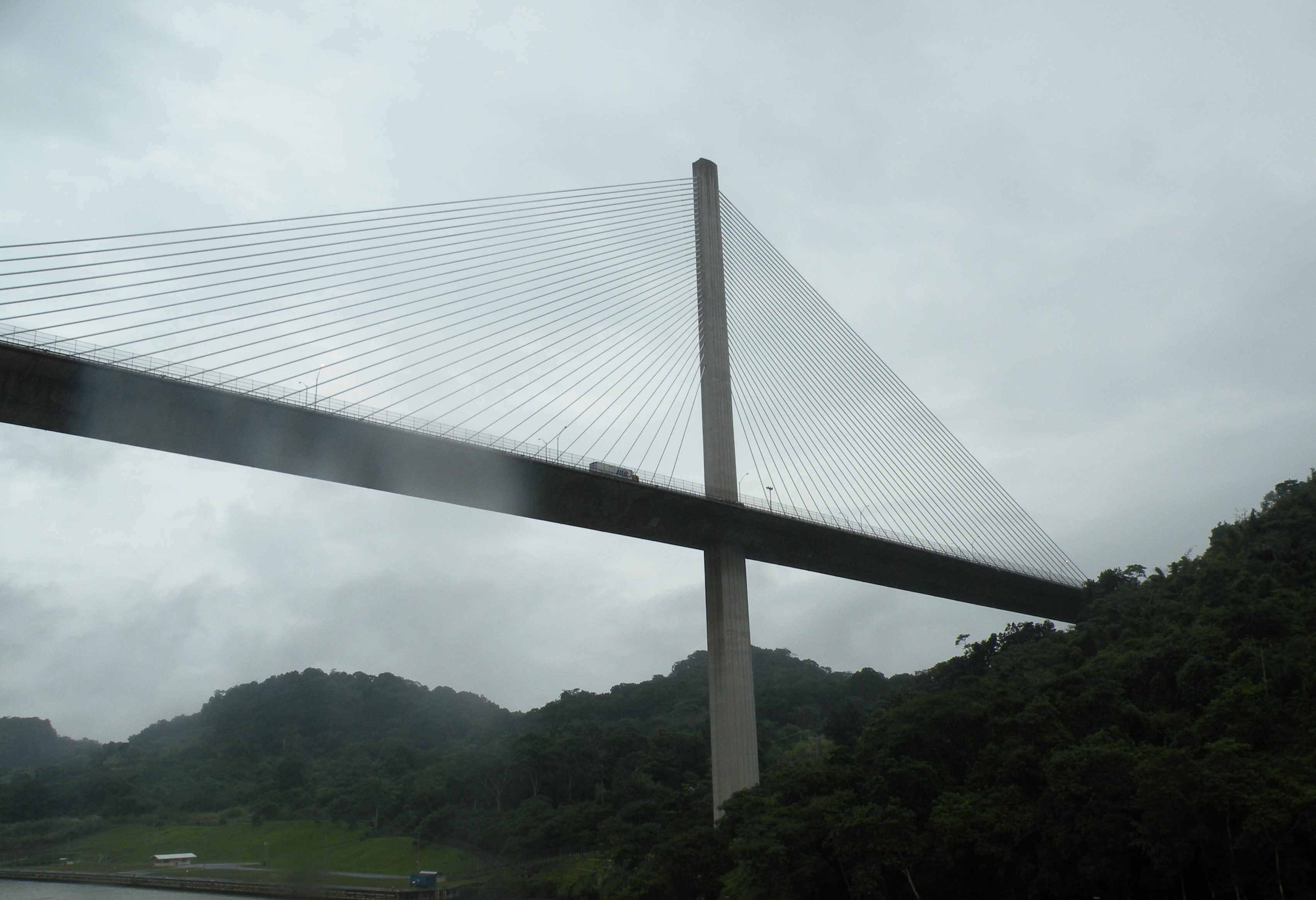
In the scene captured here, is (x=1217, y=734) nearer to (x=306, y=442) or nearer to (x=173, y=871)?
(x=306, y=442)

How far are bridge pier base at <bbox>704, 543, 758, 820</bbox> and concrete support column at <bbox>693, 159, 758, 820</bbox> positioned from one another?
2 centimetres

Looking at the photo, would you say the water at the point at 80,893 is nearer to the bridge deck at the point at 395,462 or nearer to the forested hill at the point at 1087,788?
the bridge deck at the point at 395,462

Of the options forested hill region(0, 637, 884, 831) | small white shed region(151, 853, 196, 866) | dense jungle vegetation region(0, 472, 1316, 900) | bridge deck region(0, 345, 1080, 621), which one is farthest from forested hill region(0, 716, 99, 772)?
bridge deck region(0, 345, 1080, 621)

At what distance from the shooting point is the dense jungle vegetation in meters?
20.0

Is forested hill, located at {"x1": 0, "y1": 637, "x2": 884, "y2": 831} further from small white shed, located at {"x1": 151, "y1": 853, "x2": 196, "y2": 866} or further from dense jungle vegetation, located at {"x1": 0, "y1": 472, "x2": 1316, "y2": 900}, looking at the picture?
small white shed, located at {"x1": 151, "y1": 853, "x2": 196, "y2": 866}

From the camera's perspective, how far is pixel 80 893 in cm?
4909

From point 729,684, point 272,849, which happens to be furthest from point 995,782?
point 272,849

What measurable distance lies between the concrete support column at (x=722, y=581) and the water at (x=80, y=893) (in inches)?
1256

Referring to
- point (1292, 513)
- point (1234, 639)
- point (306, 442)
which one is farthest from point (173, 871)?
point (1292, 513)

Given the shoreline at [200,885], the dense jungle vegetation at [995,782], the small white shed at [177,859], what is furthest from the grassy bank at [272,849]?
the dense jungle vegetation at [995,782]

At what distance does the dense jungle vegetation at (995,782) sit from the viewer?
20.0 meters

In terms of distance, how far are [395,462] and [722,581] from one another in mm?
11895

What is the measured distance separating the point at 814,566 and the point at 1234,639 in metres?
14.1

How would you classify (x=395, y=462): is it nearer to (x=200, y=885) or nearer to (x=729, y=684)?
(x=729, y=684)
